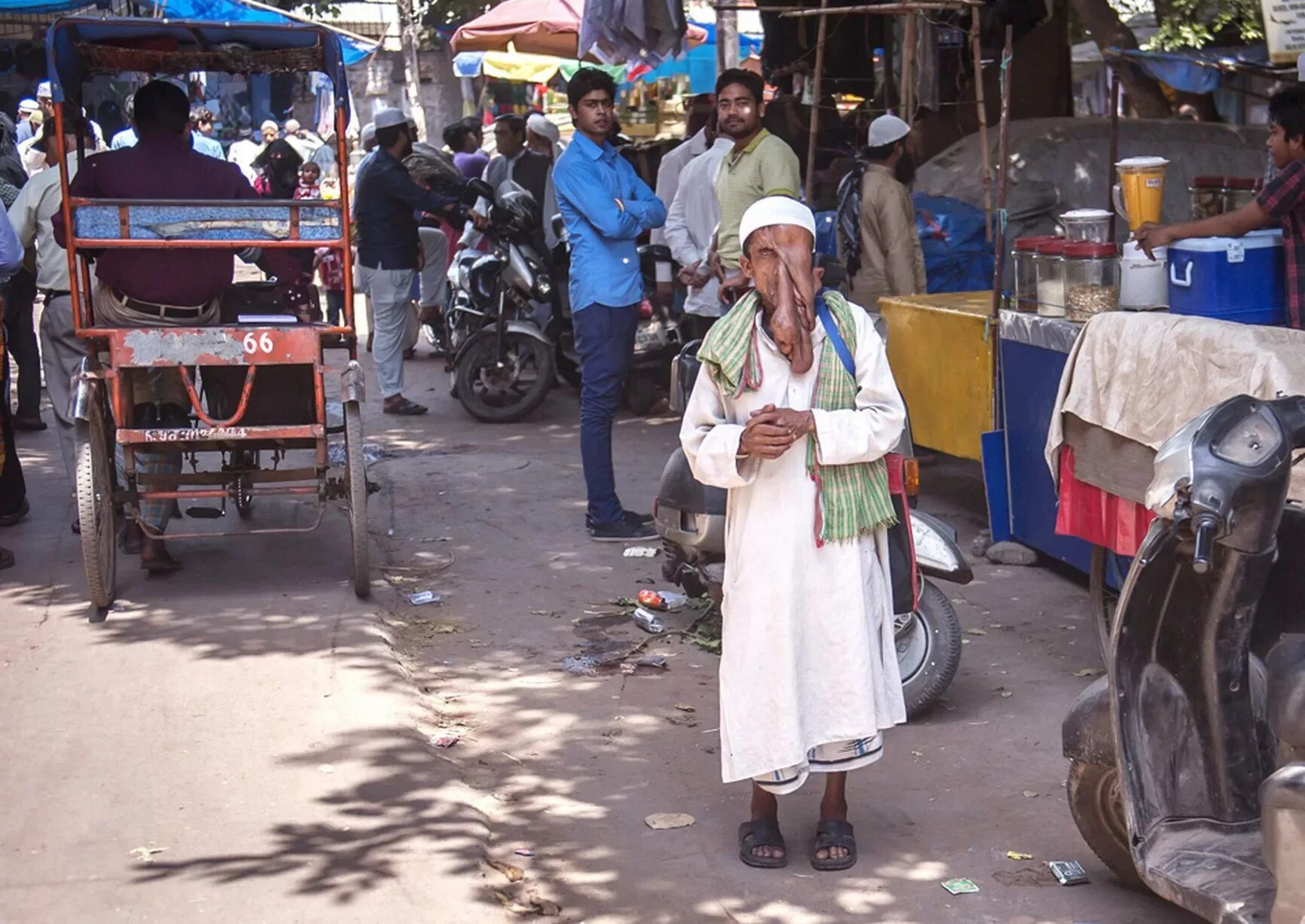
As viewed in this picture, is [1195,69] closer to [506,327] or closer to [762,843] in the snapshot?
[506,327]

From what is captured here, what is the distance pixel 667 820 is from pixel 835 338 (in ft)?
4.78

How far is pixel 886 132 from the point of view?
7.96 meters

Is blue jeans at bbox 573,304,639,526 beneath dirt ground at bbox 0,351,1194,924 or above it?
above

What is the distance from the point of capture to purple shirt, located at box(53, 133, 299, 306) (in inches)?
251

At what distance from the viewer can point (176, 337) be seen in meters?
6.02

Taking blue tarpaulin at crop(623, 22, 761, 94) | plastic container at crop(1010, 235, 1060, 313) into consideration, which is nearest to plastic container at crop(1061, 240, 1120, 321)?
plastic container at crop(1010, 235, 1060, 313)

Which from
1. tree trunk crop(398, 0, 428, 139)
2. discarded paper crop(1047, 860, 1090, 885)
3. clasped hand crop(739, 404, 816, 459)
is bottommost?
discarded paper crop(1047, 860, 1090, 885)

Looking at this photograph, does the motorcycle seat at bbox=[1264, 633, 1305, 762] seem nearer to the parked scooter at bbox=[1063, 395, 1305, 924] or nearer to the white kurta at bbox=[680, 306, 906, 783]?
the parked scooter at bbox=[1063, 395, 1305, 924]

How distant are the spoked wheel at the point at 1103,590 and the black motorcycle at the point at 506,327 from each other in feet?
15.4

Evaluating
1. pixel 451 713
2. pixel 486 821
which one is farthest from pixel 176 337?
pixel 486 821

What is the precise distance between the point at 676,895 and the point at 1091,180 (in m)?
7.00

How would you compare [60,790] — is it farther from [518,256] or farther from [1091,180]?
[1091,180]

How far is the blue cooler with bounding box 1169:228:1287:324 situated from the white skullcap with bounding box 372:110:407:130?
5.79 metres

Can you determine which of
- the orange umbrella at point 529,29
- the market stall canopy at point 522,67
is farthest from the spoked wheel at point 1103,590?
the market stall canopy at point 522,67
